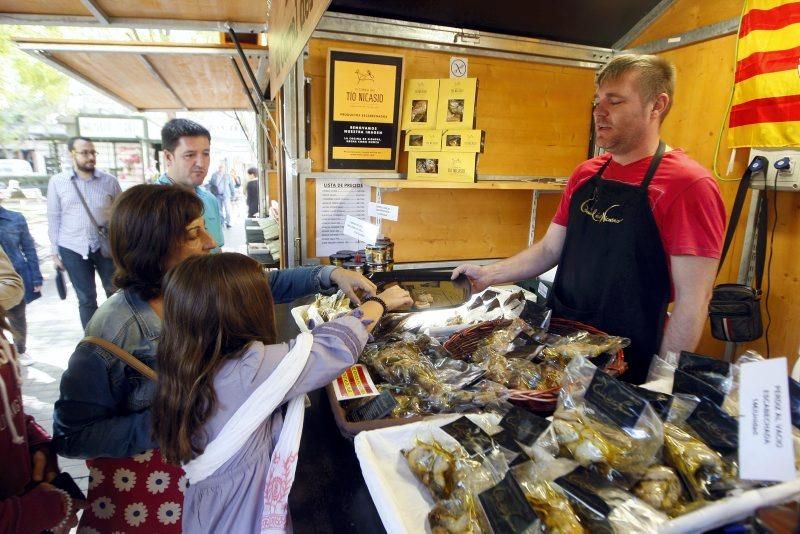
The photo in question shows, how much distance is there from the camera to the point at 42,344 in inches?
154

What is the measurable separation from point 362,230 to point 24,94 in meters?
13.6

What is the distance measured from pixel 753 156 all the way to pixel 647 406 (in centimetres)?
204

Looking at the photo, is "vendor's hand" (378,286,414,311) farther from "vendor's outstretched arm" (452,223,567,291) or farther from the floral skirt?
the floral skirt

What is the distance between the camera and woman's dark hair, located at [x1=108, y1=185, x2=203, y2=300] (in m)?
1.17

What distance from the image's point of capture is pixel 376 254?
2006 mm

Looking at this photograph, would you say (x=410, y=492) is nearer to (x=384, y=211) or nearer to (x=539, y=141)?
(x=384, y=211)

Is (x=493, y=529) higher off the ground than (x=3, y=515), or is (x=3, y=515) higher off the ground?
(x=493, y=529)

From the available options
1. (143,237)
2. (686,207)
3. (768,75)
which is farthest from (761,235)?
(143,237)

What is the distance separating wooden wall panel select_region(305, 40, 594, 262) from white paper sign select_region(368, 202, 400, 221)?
14.6 inches

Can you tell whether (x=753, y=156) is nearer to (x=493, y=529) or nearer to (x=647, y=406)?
(x=647, y=406)

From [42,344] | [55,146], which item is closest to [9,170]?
[55,146]

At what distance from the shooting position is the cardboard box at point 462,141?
2428mm

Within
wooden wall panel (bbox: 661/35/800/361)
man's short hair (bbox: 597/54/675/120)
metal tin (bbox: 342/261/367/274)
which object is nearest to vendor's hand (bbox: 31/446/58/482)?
metal tin (bbox: 342/261/367/274)

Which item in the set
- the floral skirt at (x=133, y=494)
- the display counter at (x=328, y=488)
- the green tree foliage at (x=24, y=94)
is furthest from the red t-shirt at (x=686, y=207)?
the green tree foliage at (x=24, y=94)
